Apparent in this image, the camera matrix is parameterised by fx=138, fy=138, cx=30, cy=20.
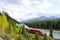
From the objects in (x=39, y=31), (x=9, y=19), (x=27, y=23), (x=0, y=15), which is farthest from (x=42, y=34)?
(x=0, y=15)

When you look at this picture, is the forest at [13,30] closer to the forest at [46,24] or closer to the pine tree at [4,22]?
the pine tree at [4,22]

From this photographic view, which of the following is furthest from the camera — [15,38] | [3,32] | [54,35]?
[54,35]

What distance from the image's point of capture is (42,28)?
13.4 feet

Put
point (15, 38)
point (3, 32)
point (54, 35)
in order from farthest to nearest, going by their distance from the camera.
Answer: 1. point (54, 35)
2. point (15, 38)
3. point (3, 32)

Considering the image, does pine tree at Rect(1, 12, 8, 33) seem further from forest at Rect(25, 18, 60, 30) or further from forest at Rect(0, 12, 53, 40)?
forest at Rect(25, 18, 60, 30)

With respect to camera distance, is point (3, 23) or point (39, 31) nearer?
point (3, 23)

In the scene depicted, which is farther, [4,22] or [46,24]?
[46,24]

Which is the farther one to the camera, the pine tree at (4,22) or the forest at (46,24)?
the forest at (46,24)

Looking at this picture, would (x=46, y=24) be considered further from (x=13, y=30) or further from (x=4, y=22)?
(x=4, y=22)

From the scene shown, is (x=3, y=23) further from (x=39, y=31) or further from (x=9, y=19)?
(x=39, y=31)

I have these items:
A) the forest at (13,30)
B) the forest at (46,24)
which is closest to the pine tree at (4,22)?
the forest at (13,30)

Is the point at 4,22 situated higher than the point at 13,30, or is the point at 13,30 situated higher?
the point at 4,22

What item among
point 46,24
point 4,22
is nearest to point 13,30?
point 4,22

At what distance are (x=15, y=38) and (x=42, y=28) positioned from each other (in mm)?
847
